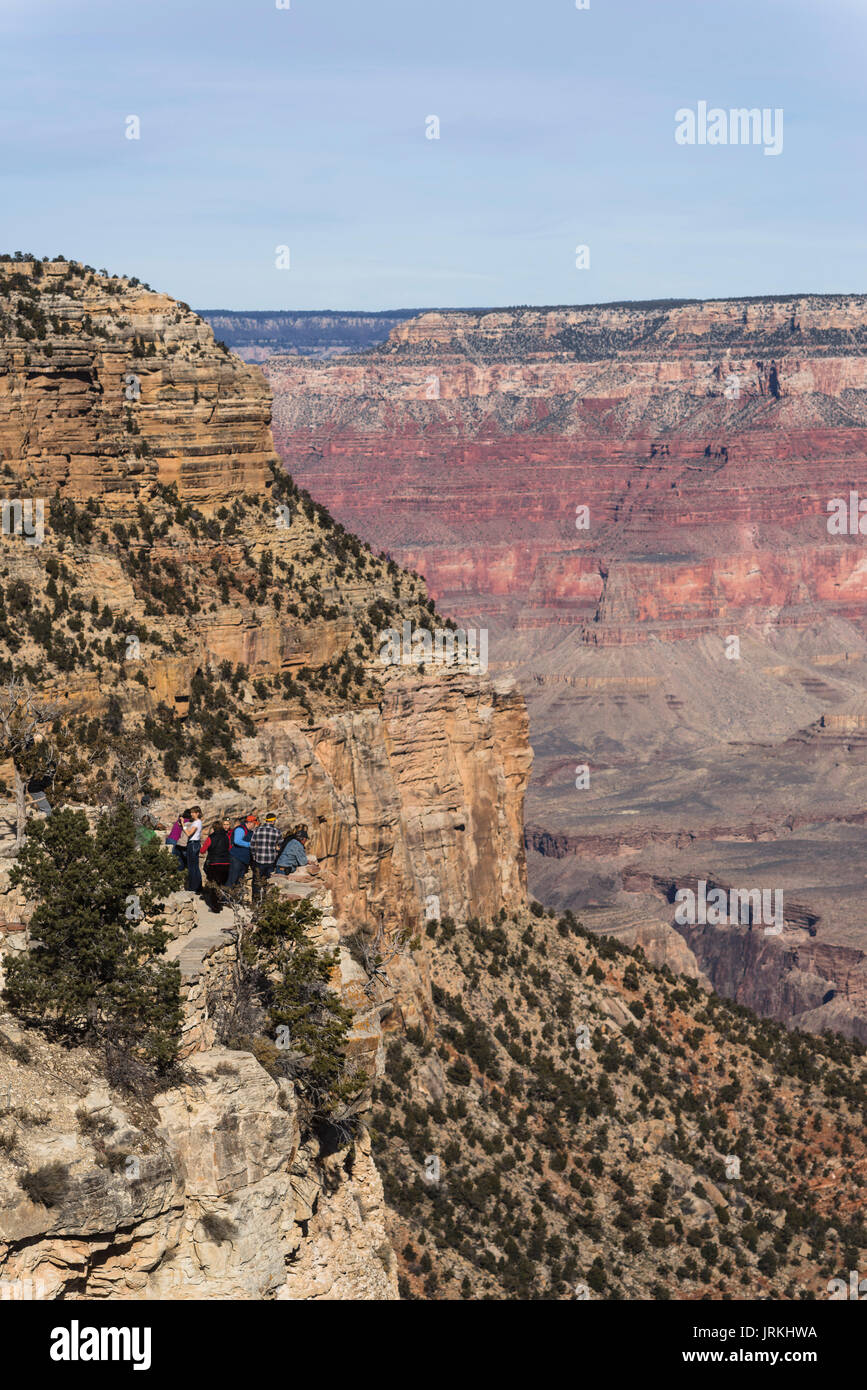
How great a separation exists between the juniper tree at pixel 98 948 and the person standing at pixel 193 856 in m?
4.44

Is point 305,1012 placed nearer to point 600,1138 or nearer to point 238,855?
point 238,855

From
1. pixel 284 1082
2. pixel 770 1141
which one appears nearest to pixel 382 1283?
pixel 284 1082

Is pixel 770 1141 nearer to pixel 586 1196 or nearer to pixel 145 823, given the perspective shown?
pixel 586 1196

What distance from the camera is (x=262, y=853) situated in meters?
26.6

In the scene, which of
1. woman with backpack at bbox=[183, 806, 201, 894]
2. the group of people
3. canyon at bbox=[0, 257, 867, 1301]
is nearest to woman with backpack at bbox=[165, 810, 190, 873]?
the group of people

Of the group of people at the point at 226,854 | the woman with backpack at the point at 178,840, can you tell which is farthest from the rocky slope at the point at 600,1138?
the group of people at the point at 226,854

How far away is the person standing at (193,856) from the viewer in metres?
26.6

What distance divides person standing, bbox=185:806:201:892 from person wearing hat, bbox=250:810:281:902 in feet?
2.74

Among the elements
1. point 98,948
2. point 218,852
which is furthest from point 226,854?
point 98,948

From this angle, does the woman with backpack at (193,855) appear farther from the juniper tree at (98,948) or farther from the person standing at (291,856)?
the juniper tree at (98,948)

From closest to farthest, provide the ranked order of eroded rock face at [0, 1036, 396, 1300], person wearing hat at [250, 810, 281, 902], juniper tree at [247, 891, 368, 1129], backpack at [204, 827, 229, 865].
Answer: eroded rock face at [0, 1036, 396, 1300]
juniper tree at [247, 891, 368, 1129]
person wearing hat at [250, 810, 281, 902]
backpack at [204, 827, 229, 865]

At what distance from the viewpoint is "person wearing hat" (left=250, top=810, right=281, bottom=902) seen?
1046 inches

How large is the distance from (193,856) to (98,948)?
6442mm

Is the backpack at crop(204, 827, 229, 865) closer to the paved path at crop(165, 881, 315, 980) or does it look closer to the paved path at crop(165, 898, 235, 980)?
the paved path at crop(165, 881, 315, 980)
